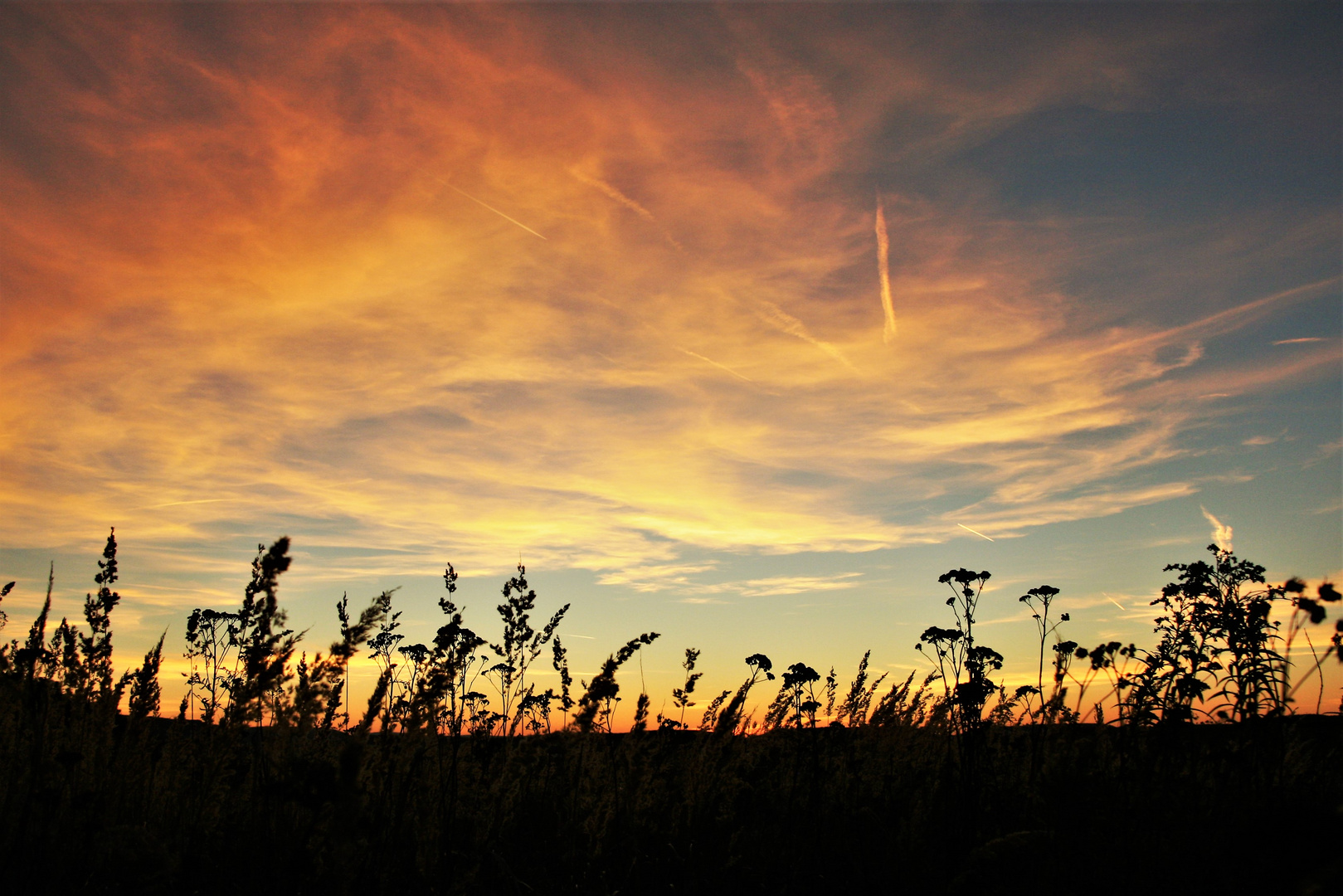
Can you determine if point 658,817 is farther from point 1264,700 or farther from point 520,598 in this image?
point 1264,700

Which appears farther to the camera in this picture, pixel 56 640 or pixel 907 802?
pixel 907 802

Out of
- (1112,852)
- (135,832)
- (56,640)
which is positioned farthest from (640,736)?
(56,640)

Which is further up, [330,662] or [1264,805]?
[330,662]

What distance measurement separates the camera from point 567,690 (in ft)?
18.4

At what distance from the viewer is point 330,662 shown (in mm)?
2221

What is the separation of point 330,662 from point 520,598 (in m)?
3.57

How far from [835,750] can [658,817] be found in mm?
3252

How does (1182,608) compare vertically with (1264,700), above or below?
above

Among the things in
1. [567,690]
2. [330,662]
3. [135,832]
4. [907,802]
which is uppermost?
[330,662]

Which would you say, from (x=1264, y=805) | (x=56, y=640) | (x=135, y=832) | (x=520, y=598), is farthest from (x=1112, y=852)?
(x=56, y=640)

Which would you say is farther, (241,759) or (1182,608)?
(1182,608)

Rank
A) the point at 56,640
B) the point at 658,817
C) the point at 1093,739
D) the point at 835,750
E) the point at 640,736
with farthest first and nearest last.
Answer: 1. the point at 835,750
2. the point at 1093,739
3. the point at 658,817
4. the point at 640,736
5. the point at 56,640

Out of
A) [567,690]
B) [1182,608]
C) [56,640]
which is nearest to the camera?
[56,640]

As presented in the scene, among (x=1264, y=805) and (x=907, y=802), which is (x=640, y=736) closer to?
(x=907, y=802)
